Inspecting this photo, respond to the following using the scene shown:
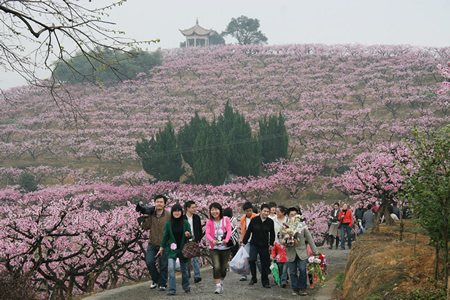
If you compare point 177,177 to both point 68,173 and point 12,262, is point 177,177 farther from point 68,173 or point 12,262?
point 12,262

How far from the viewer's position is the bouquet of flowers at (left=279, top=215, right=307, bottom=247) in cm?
891

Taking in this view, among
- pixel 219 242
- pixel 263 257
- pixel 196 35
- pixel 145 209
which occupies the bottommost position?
pixel 263 257

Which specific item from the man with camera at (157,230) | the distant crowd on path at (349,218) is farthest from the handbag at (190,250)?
the distant crowd on path at (349,218)

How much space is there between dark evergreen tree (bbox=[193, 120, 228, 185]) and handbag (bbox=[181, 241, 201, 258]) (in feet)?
88.7

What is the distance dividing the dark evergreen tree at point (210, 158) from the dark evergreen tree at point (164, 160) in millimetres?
2075

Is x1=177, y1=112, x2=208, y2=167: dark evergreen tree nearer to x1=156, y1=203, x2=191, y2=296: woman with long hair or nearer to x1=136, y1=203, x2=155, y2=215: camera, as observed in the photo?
x1=136, y1=203, x2=155, y2=215: camera

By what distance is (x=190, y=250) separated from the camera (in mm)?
8508

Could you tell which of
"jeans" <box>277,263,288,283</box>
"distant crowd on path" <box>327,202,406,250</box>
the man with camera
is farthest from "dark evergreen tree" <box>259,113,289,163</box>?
the man with camera

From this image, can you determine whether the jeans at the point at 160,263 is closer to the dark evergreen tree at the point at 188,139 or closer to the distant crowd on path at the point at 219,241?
the distant crowd on path at the point at 219,241

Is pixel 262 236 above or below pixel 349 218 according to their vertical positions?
above

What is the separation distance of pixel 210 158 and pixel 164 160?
3.97m

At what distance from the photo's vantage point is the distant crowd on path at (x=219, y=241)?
8.55 meters

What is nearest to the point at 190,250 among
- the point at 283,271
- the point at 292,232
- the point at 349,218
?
the point at 292,232

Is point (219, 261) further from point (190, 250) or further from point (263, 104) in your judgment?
point (263, 104)
